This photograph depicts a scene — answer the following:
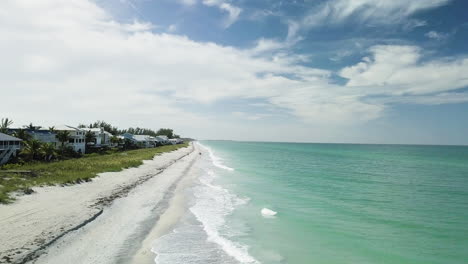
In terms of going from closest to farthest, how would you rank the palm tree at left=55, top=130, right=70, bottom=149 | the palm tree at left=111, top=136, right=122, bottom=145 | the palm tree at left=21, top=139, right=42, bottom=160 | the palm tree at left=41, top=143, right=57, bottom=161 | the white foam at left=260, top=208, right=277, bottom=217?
the white foam at left=260, top=208, right=277, bottom=217 < the palm tree at left=21, top=139, right=42, bottom=160 < the palm tree at left=41, top=143, right=57, bottom=161 < the palm tree at left=55, top=130, right=70, bottom=149 < the palm tree at left=111, top=136, right=122, bottom=145

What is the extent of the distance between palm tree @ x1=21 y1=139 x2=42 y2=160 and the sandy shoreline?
21.3 metres

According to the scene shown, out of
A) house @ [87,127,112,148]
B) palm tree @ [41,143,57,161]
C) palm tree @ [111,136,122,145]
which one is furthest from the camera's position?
palm tree @ [111,136,122,145]

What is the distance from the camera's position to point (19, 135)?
4272cm

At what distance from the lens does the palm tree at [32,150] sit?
3719 centimetres

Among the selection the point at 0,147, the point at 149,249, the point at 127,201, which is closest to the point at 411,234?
the point at 149,249

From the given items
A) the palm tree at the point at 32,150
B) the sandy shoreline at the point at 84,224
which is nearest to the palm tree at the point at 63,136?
the palm tree at the point at 32,150

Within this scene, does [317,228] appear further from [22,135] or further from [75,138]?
[75,138]

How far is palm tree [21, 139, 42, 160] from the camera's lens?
3719 cm

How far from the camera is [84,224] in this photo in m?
13.1

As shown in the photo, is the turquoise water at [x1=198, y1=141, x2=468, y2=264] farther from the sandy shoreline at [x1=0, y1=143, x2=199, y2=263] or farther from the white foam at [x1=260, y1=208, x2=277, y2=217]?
the sandy shoreline at [x1=0, y1=143, x2=199, y2=263]

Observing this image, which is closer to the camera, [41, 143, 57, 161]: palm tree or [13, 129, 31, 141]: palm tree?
[41, 143, 57, 161]: palm tree

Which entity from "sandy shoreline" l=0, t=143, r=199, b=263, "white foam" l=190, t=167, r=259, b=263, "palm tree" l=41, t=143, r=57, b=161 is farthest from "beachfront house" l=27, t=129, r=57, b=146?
"white foam" l=190, t=167, r=259, b=263

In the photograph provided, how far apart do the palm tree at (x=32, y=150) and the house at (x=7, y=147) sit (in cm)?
104

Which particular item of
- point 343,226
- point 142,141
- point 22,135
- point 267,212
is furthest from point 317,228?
point 142,141
